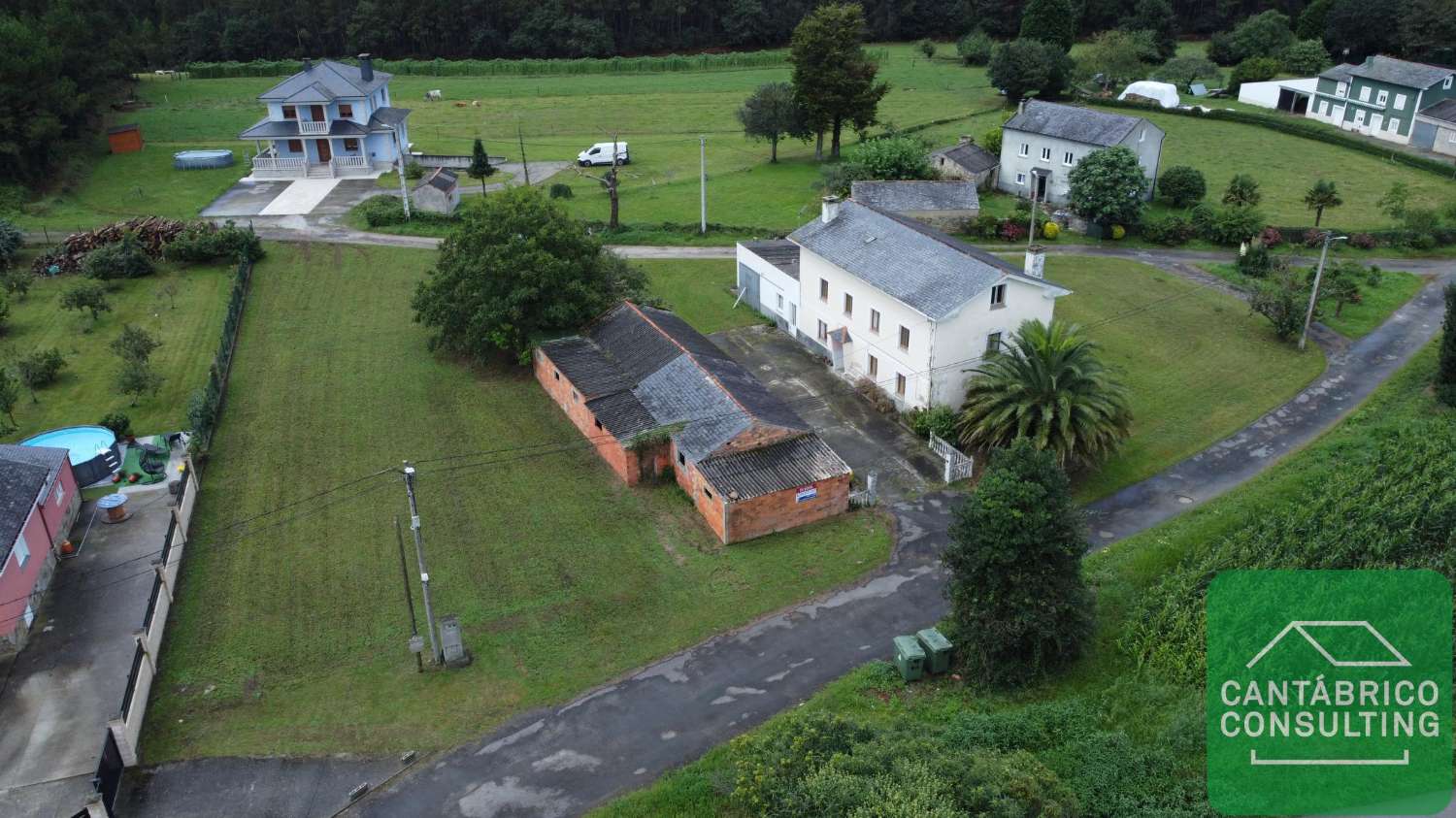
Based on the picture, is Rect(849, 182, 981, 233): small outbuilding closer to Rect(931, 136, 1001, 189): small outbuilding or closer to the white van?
Rect(931, 136, 1001, 189): small outbuilding

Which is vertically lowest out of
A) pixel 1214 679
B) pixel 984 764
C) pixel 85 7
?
pixel 1214 679

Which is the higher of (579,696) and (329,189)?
(329,189)

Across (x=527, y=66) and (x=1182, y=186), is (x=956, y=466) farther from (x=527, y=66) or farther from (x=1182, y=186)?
(x=527, y=66)

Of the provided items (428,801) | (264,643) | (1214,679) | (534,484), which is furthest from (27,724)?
(1214,679)

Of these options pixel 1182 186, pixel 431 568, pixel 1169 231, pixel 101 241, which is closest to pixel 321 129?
pixel 101 241

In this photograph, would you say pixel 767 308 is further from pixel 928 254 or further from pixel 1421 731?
pixel 1421 731

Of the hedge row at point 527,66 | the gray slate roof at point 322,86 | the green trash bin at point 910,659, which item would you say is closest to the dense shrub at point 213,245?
the gray slate roof at point 322,86
